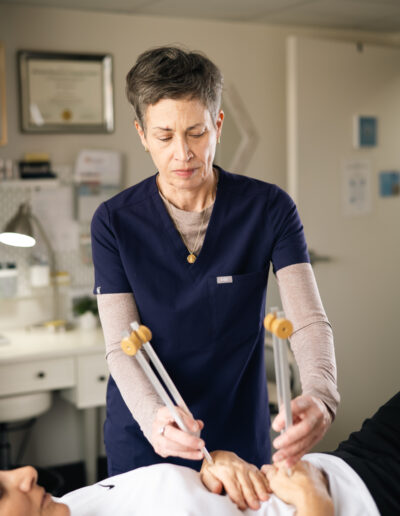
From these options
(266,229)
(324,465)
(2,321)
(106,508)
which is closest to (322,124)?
(2,321)

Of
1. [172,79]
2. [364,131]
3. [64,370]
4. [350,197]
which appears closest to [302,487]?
[172,79]

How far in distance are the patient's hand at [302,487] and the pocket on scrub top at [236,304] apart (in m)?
0.32

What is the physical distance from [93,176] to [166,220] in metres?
1.88

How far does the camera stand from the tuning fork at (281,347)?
986mm

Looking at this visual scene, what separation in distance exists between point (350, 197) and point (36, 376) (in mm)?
2015

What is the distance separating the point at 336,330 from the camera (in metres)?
3.67

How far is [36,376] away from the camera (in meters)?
2.79

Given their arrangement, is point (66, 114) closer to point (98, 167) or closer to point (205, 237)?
point (98, 167)

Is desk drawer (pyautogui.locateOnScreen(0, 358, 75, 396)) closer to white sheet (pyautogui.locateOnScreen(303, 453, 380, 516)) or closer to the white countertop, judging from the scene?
the white countertop

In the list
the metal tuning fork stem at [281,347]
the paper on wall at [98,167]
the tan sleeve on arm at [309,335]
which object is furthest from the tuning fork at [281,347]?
the paper on wall at [98,167]

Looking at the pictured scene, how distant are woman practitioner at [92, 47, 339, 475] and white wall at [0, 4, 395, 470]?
4.69ft

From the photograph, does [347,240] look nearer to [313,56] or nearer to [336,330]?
[336,330]

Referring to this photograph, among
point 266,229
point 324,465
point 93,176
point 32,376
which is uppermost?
point 93,176

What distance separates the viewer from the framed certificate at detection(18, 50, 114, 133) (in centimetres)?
311
